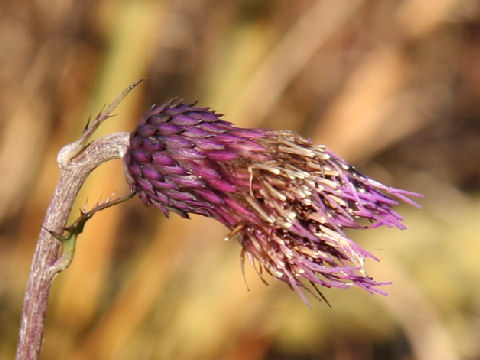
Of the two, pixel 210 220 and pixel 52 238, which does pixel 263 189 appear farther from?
pixel 210 220

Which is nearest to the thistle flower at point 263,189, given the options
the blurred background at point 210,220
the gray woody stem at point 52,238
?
the gray woody stem at point 52,238

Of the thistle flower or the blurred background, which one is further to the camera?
the blurred background

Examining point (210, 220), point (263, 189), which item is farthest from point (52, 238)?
point (210, 220)

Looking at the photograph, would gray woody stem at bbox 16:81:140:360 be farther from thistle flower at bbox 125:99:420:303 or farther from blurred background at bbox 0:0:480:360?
blurred background at bbox 0:0:480:360

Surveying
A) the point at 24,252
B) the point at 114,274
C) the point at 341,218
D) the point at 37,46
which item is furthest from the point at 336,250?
the point at 37,46

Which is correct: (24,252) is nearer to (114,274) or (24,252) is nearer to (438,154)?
(114,274)

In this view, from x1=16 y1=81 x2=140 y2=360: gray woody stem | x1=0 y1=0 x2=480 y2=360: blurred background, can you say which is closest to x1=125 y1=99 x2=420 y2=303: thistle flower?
x1=16 y1=81 x2=140 y2=360: gray woody stem
